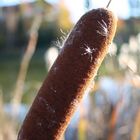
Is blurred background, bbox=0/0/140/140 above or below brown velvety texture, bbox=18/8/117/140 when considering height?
below

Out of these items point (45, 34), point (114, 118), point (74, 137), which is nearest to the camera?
point (114, 118)

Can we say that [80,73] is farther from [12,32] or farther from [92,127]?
[12,32]

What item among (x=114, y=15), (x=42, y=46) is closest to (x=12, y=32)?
(x=42, y=46)

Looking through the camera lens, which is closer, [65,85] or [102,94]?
[65,85]

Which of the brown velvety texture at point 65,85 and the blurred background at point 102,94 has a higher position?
the brown velvety texture at point 65,85

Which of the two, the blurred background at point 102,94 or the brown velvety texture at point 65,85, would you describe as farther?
the blurred background at point 102,94

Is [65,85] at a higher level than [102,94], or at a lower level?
higher

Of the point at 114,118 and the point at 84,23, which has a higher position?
the point at 84,23

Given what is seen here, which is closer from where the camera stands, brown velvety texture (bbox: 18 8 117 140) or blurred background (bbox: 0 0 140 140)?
brown velvety texture (bbox: 18 8 117 140)
